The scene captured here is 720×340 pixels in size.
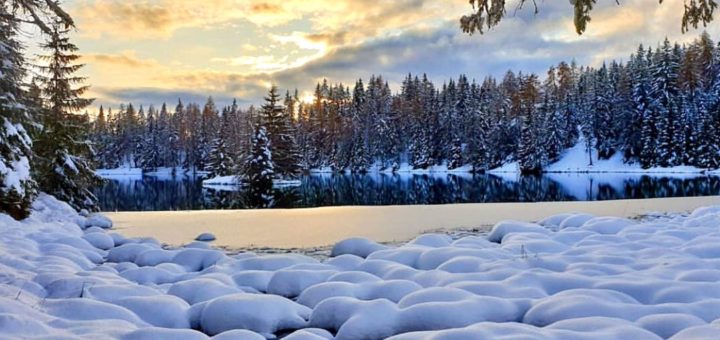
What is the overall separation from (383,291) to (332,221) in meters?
9.77

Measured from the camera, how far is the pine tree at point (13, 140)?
38.7 feet

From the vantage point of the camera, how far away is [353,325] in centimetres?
503

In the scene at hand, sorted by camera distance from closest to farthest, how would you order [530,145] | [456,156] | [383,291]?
[383,291], [530,145], [456,156]

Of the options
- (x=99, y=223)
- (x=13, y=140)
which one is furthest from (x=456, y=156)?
(x=13, y=140)

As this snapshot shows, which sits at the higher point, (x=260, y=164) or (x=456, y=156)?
(x=456, y=156)

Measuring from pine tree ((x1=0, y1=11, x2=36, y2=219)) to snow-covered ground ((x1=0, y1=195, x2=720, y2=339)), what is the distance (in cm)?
274

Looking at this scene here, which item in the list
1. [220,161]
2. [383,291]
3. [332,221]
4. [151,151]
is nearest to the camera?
[383,291]

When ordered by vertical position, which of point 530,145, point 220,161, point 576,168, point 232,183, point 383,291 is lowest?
point 383,291

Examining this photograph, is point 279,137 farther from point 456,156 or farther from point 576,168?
point 576,168

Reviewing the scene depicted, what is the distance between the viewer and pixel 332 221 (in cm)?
1586

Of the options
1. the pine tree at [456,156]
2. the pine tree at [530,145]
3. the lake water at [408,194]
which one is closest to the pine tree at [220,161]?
the lake water at [408,194]

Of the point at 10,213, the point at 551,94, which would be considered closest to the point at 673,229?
the point at 10,213

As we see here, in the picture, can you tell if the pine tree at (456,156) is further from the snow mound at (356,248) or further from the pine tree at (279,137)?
the snow mound at (356,248)

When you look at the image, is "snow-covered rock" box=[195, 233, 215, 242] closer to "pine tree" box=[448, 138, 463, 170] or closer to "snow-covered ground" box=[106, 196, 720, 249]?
"snow-covered ground" box=[106, 196, 720, 249]
